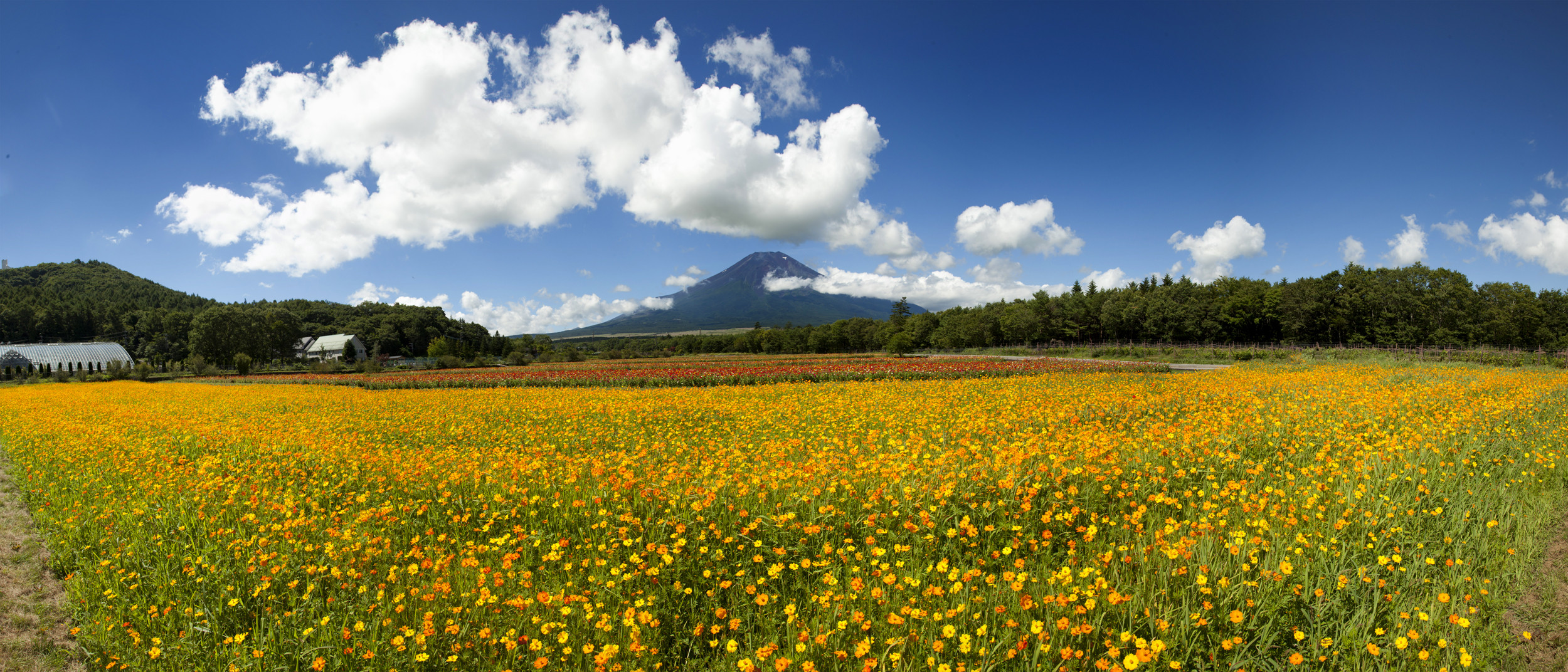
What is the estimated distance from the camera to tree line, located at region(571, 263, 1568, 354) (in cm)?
6197

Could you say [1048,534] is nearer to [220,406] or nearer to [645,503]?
[645,503]

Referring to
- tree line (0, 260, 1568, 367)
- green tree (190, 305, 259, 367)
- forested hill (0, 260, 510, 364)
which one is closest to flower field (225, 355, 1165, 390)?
tree line (0, 260, 1568, 367)

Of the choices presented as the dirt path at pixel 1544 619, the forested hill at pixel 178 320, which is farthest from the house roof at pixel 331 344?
the dirt path at pixel 1544 619

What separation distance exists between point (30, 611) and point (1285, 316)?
9434 cm

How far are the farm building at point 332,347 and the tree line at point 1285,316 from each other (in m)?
52.0

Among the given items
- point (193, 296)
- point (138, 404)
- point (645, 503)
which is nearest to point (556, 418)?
point (645, 503)

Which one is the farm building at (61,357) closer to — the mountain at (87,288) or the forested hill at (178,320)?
the forested hill at (178,320)

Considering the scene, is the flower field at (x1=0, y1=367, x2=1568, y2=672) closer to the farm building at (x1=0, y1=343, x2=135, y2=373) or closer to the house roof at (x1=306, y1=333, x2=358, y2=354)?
the farm building at (x1=0, y1=343, x2=135, y2=373)

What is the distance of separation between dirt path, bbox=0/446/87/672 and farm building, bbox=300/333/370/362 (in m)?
116

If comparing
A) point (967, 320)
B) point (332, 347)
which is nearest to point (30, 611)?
point (967, 320)

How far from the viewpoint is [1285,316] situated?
69438 millimetres

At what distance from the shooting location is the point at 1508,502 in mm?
5379

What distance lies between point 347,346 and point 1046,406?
10538 cm

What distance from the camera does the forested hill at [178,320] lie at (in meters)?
73.8
